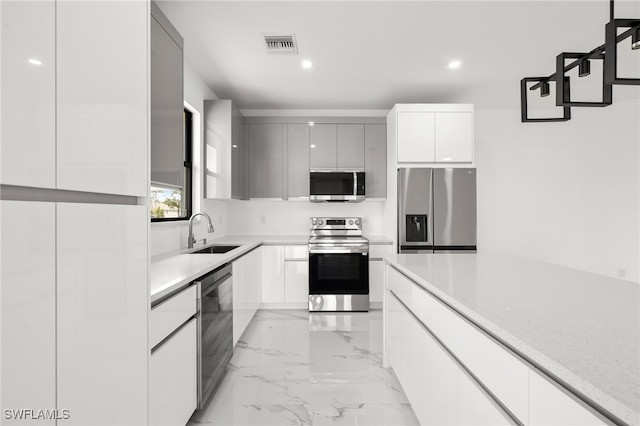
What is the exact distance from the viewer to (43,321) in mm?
736

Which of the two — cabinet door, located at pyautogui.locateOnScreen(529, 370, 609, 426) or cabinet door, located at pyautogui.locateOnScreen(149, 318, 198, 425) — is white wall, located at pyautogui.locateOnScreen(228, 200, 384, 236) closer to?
cabinet door, located at pyautogui.locateOnScreen(149, 318, 198, 425)

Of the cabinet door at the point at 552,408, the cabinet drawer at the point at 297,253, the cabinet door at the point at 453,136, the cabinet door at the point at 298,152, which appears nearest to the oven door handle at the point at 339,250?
the cabinet drawer at the point at 297,253

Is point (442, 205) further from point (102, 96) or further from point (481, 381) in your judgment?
point (102, 96)

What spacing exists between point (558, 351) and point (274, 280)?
11.5 feet

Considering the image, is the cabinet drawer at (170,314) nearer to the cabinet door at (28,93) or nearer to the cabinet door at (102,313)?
the cabinet door at (102,313)

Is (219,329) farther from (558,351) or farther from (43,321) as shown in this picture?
(558,351)

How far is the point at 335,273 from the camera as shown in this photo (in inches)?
156

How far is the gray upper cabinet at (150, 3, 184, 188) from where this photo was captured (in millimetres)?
1626

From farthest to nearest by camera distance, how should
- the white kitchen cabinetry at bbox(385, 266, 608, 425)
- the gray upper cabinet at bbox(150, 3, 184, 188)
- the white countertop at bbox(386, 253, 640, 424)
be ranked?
the gray upper cabinet at bbox(150, 3, 184, 188) → the white kitchen cabinetry at bbox(385, 266, 608, 425) → the white countertop at bbox(386, 253, 640, 424)

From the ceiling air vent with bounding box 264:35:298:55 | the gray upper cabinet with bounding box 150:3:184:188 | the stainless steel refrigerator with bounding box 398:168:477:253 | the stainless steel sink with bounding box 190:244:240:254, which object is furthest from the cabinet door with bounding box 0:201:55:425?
the stainless steel refrigerator with bounding box 398:168:477:253

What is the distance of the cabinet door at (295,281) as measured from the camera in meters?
4.05

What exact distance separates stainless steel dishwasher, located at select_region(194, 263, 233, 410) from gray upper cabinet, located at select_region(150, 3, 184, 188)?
2.07 feet

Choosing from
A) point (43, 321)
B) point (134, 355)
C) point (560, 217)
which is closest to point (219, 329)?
point (134, 355)

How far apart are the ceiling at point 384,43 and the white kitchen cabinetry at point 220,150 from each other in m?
0.30
